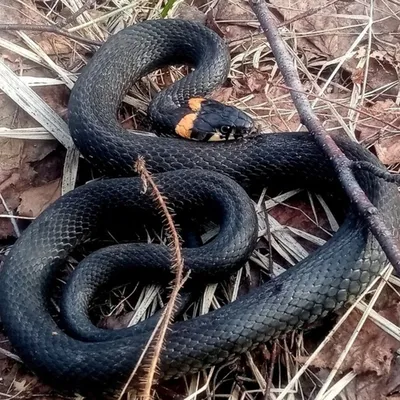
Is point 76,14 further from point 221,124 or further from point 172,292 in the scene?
point 172,292

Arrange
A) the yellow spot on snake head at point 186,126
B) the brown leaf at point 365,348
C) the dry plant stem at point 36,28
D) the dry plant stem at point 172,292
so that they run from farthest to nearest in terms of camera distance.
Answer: the dry plant stem at point 36,28, the yellow spot on snake head at point 186,126, the brown leaf at point 365,348, the dry plant stem at point 172,292

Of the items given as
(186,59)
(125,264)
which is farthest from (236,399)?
(186,59)

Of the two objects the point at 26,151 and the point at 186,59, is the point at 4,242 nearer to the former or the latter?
the point at 26,151

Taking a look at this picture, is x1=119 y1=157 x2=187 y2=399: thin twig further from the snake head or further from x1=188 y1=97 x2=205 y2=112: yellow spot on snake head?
x1=188 y1=97 x2=205 y2=112: yellow spot on snake head

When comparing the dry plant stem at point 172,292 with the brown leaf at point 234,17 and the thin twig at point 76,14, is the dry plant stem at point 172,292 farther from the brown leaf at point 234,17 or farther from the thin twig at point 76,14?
the brown leaf at point 234,17

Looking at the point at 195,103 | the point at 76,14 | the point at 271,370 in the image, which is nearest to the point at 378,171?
the point at 271,370

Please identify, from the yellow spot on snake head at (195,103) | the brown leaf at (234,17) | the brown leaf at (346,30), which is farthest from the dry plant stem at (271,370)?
the brown leaf at (234,17)
